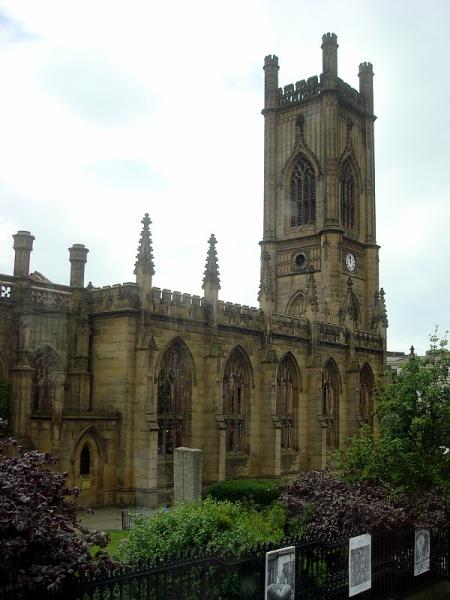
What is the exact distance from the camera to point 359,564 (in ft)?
47.9

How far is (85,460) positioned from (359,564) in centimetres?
1634

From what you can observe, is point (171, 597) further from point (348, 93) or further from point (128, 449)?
point (348, 93)

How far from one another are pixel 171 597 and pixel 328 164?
47.8 metres

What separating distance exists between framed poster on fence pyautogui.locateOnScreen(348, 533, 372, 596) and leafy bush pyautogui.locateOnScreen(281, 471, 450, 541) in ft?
1.12

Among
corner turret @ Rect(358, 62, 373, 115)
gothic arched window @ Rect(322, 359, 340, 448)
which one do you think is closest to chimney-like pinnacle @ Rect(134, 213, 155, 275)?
gothic arched window @ Rect(322, 359, 340, 448)

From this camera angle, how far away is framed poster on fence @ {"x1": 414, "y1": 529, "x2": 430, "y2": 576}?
1664 cm

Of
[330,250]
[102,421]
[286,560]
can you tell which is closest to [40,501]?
[286,560]

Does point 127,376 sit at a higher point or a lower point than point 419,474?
higher

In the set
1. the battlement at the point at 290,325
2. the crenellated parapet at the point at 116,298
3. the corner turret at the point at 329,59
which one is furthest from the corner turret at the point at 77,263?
the corner turret at the point at 329,59

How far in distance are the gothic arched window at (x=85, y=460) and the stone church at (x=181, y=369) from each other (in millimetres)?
46

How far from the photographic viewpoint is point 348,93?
59.4m

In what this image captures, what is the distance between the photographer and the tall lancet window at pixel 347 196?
57.8 meters

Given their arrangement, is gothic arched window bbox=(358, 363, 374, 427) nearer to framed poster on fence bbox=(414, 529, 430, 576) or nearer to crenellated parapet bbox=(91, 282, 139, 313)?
crenellated parapet bbox=(91, 282, 139, 313)

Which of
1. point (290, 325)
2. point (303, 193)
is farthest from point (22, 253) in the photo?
point (303, 193)
